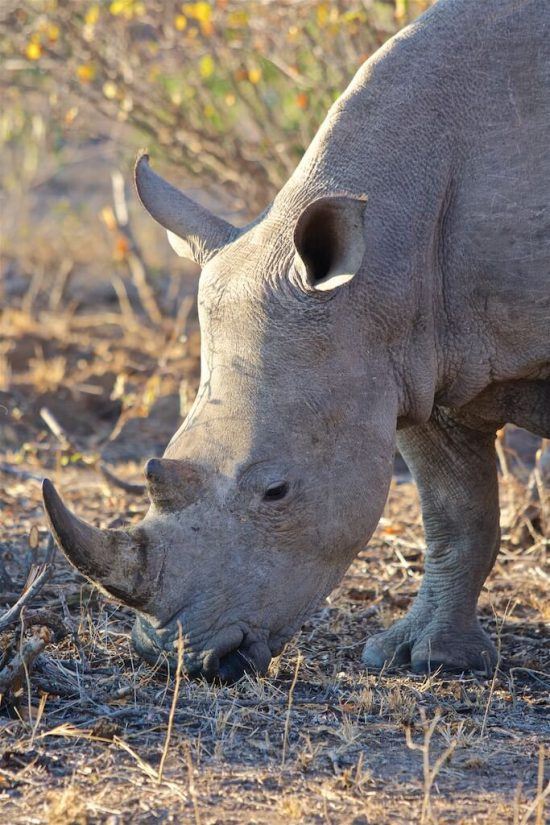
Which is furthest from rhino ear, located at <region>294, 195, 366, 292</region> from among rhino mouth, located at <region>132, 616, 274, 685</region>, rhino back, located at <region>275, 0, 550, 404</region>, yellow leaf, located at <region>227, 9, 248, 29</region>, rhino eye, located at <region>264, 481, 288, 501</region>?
yellow leaf, located at <region>227, 9, 248, 29</region>

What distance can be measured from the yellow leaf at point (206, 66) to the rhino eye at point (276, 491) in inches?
186

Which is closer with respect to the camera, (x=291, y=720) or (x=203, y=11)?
(x=291, y=720)

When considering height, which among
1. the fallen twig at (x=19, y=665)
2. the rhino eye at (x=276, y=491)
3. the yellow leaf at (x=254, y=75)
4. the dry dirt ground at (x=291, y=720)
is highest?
the yellow leaf at (x=254, y=75)

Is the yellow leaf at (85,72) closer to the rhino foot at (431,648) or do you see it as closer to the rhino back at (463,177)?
the rhino back at (463,177)

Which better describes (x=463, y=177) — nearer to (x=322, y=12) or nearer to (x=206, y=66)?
(x=322, y=12)

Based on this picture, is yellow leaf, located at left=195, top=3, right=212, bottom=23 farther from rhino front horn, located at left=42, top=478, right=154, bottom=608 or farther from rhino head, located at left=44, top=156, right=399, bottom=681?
rhino front horn, located at left=42, top=478, right=154, bottom=608

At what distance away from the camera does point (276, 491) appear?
4070mm

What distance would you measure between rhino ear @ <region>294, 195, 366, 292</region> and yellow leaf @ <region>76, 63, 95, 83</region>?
14.1ft

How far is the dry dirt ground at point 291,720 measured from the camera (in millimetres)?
3375

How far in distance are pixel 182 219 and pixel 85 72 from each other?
3.66 meters

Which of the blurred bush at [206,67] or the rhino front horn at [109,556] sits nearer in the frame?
the rhino front horn at [109,556]

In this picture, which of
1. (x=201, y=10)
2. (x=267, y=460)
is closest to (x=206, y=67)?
(x=201, y=10)

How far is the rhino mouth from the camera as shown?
3920 mm

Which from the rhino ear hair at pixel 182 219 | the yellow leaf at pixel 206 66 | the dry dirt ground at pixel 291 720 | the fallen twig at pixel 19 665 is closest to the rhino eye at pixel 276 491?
the dry dirt ground at pixel 291 720
